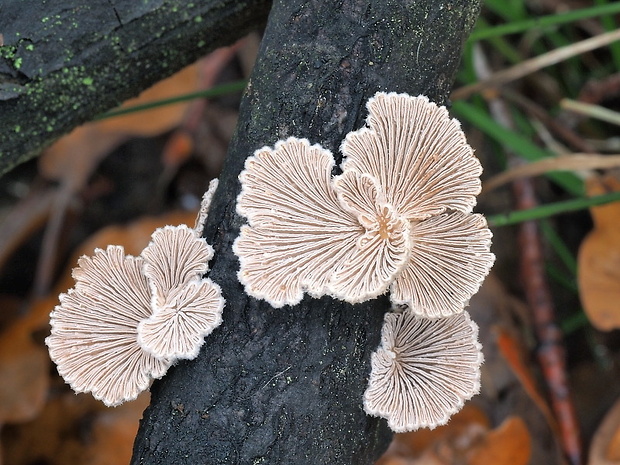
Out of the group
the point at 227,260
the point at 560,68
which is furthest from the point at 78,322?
the point at 560,68

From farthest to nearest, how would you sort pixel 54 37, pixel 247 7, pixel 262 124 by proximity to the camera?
pixel 247 7
pixel 54 37
pixel 262 124

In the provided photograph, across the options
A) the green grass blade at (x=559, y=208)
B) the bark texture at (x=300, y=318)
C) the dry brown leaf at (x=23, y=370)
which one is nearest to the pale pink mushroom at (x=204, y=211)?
the bark texture at (x=300, y=318)

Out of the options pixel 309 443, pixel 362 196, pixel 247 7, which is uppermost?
pixel 247 7

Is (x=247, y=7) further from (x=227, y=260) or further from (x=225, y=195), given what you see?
(x=227, y=260)

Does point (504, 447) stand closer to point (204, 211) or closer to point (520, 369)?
point (520, 369)

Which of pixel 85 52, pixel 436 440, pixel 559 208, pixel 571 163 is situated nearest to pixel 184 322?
pixel 85 52

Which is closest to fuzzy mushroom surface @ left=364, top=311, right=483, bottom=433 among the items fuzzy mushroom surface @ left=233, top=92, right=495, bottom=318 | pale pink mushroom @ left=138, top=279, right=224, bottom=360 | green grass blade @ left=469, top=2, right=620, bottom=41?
fuzzy mushroom surface @ left=233, top=92, right=495, bottom=318

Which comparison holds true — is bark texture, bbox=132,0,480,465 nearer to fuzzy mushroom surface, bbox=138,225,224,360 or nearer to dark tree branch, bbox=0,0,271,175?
fuzzy mushroom surface, bbox=138,225,224,360
